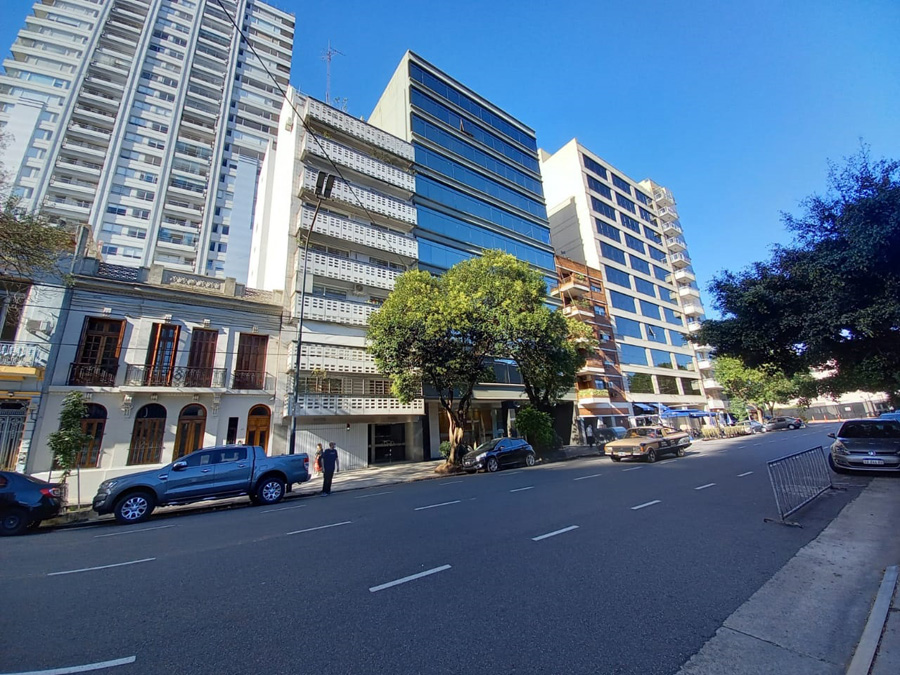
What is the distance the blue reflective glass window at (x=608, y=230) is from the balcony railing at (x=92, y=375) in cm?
4263

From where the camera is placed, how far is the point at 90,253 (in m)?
16.9

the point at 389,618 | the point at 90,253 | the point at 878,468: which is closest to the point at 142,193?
the point at 90,253

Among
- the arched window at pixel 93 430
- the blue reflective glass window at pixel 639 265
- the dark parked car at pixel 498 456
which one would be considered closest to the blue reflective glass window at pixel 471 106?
the blue reflective glass window at pixel 639 265

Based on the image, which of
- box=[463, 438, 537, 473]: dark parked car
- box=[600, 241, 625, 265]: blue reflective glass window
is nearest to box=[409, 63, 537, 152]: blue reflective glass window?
box=[600, 241, 625, 265]: blue reflective glass window

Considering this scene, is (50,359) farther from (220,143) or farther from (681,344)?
(681,344)

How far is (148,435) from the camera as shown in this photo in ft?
50.9

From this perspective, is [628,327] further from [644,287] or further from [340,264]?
[340,264]

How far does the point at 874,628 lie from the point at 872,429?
1298 cm

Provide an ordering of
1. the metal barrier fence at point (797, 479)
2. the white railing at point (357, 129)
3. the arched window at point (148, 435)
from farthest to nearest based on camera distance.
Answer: the white railing at point (357, 129), the arched window at point (148, 435), the metal barrier fence at point (797, 479)

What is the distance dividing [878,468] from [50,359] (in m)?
27.5

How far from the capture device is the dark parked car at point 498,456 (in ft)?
56.1

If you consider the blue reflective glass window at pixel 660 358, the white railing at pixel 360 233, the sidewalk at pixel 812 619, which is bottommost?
the sidewalk at pixel 812 619

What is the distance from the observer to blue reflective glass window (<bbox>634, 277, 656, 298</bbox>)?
43956 mm

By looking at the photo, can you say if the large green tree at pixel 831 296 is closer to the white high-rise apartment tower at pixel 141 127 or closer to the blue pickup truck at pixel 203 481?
the blue pickup truck at pixel 203 481
